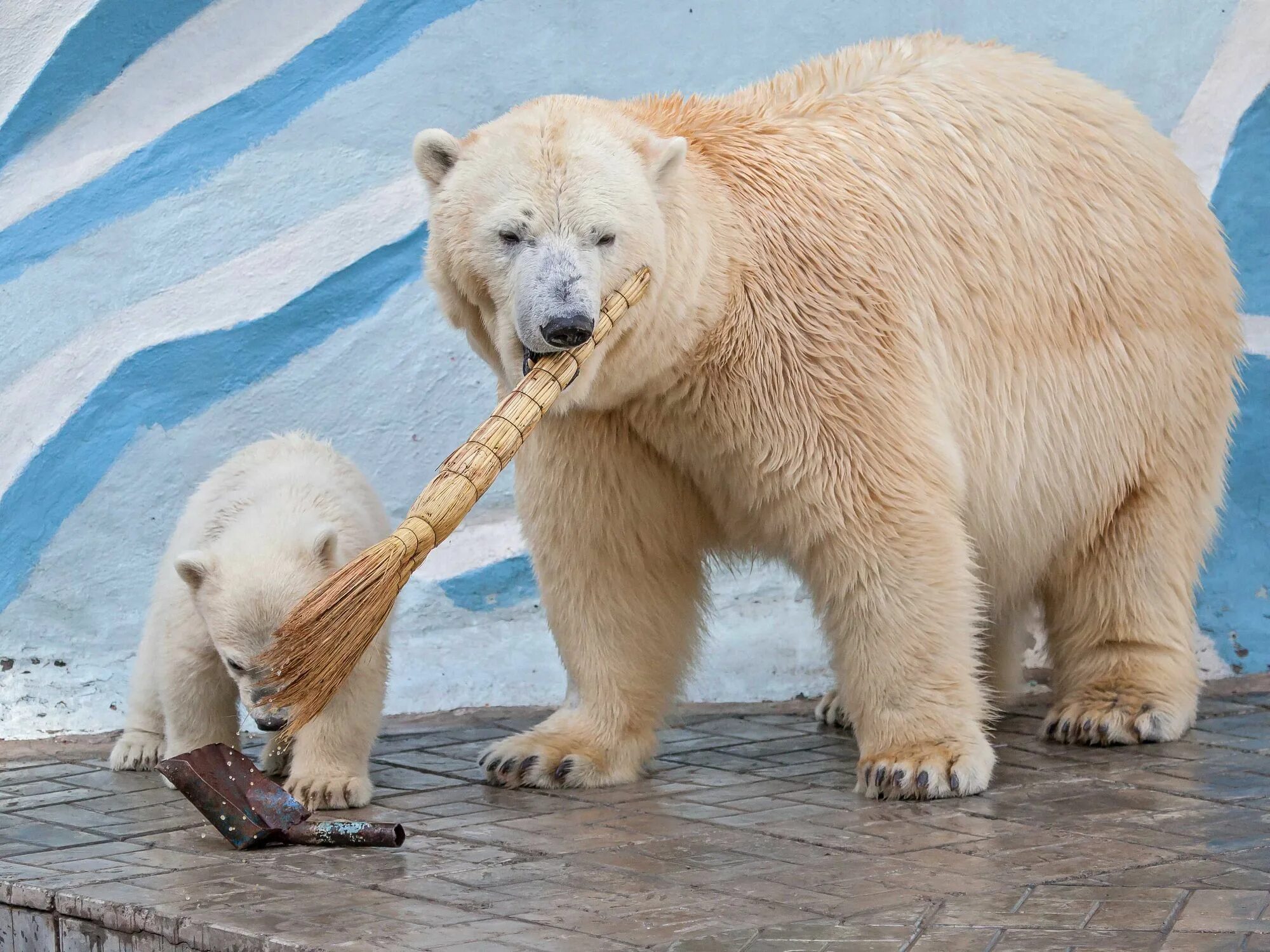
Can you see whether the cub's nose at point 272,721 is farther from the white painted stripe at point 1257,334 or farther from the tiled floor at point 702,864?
the white painted stripe at point 1257,334

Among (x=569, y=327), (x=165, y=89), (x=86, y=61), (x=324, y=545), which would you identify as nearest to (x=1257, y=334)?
(x=569, y=327)

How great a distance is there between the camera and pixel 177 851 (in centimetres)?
355

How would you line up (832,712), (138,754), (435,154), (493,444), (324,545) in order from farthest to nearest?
(832,712) → (138,754) → (324,545) → (435,154) → (493,444)

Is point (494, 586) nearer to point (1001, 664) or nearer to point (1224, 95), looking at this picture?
point (1001, 664)

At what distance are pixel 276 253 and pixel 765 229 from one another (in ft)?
7.07

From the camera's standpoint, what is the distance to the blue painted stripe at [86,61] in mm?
5363

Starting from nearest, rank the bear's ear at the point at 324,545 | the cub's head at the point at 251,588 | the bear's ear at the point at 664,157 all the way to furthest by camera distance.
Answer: the bear's ear at the point at 664,157, the cub's head at the point at 251,588, the bear's ear at the point at 324,545

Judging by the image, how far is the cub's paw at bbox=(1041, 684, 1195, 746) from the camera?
14.5ft

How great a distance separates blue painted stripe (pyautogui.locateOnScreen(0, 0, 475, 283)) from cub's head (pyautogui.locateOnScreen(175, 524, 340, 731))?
1.86 metres

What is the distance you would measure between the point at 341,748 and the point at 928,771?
4.47ft

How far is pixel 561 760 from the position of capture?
4141 mm

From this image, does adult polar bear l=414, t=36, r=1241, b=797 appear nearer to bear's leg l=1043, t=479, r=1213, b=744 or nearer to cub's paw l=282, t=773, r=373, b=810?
bear's leg l=1043, t=479, r=1213, b=744

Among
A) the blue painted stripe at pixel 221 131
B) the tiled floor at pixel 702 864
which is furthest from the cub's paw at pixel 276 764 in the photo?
the blue painted stripe at pixel 221 131

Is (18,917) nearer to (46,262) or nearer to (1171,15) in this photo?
(46,262)
